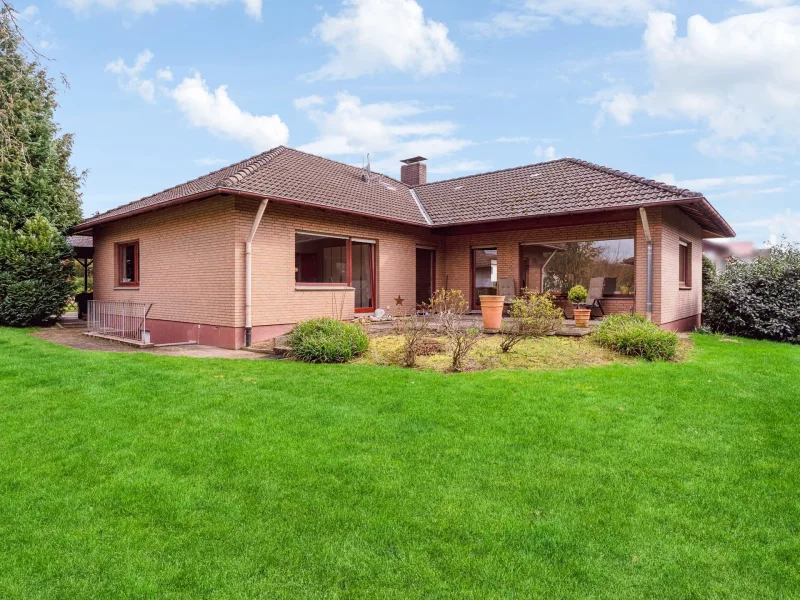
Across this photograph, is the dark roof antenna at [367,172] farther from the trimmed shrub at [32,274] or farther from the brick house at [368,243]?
the trimmed shrub at [32,274]

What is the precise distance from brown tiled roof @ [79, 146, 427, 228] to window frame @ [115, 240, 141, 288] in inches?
38.2

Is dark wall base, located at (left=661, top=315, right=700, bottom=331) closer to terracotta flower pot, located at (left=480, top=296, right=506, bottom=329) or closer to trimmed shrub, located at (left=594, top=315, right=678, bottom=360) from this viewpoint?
trimmed shrub, located at (left=594, top=315, right=678, bottom=360)

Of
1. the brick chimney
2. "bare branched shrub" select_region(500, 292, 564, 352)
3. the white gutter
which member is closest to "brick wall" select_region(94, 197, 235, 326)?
"bare branched shrub" select_region(500, 292, 564, 352)

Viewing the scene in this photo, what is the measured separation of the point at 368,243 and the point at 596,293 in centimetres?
663

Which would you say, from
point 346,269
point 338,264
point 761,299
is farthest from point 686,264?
point 338,264

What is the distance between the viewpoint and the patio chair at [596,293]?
13820 millimetres

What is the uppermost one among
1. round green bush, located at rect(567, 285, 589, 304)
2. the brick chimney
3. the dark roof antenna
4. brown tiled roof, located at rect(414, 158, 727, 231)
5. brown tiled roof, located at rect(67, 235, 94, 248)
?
the brick chimney

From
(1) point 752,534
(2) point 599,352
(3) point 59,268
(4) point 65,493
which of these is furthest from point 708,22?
(3) point 59,268

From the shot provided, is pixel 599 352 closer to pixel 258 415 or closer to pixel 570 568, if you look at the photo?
pixel 258 415

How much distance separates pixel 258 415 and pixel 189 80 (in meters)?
11.1

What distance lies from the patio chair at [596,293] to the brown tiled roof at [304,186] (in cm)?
529

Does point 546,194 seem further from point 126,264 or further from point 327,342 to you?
point 126,264

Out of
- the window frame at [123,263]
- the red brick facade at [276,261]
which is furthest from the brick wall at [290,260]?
the window frame at [123,263]

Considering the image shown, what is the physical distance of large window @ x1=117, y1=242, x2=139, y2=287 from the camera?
14.9 metres
